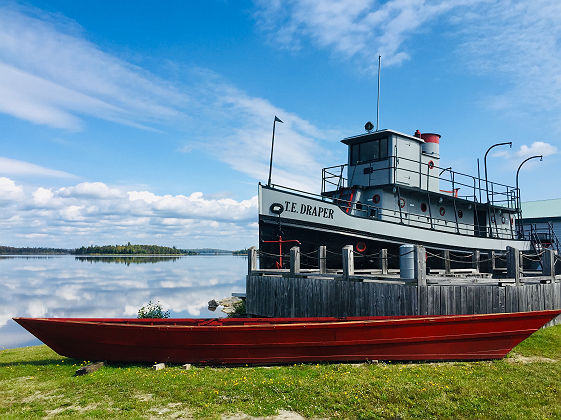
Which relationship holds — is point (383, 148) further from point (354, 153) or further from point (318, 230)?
point (318, 230)

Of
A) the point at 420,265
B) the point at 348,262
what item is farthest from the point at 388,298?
the point at 348,262

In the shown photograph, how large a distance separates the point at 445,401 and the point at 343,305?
5873 mm

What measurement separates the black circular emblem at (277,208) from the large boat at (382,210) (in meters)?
0.04

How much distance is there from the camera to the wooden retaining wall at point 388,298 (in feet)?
34.4

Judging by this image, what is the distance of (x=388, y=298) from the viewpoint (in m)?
11.0

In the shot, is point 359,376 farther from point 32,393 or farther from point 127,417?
point 32,393

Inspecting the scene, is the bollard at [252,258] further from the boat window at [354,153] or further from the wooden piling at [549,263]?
the wooden piling at [549,263]

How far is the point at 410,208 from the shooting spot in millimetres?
19844

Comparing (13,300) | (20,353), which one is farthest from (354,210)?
(13,300)

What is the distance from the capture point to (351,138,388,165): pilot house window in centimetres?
1980

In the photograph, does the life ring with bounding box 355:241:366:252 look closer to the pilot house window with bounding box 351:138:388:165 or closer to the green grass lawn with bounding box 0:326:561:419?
the pilot house window with bounding box 351:138:388:165

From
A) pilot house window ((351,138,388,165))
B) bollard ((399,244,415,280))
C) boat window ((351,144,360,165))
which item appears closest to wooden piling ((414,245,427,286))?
bollard ((399,244,415,280))

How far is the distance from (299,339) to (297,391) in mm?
1891

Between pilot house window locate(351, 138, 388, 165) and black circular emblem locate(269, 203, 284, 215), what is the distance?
6.21m
